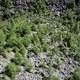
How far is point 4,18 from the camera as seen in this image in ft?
53.8

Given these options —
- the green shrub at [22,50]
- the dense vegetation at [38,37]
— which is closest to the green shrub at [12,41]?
the dense vegetation at [38,37]

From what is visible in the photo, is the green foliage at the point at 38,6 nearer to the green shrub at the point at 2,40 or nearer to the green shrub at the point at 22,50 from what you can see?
the green shrub at the point at 2,40

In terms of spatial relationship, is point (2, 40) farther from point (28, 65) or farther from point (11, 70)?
point (11, 70)

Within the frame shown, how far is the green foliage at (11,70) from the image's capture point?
11023 mm

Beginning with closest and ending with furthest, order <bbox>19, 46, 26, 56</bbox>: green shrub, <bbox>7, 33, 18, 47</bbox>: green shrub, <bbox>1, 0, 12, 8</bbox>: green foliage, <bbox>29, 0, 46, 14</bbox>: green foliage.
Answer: <bbox>19, 46, 26, 56</bbox>: green shrub < <bbox>7, 33, 18, 47</bbox>: green shrub < <bbox>1, 0, 12, 8</bbox>: green foliage < <bbox>29, 0, 46, 14</bbox>: green foliage

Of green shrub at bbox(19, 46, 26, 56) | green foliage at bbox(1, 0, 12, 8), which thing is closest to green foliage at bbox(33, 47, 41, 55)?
green shrub at bbox(19, 46, 26, 56)

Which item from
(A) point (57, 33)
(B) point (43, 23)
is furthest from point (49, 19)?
(A) point (57, 33)

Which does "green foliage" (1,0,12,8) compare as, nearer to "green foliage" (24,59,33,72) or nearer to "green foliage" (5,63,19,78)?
"green foliage" (24,59,33,72)

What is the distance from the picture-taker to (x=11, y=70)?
1108 cm

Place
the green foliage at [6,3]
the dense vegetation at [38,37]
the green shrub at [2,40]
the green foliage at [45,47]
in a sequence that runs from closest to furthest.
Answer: the dense vegetation at [38,37]
the green shrub at [2,40]
the green foliage at [45,47]
the green foliage at [6,3]

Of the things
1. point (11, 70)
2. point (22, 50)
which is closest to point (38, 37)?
point (22, 50)

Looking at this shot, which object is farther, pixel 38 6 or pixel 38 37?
pixel 38 6

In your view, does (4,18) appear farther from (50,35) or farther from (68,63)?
(68,63)

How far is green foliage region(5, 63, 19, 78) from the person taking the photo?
11.0 m
